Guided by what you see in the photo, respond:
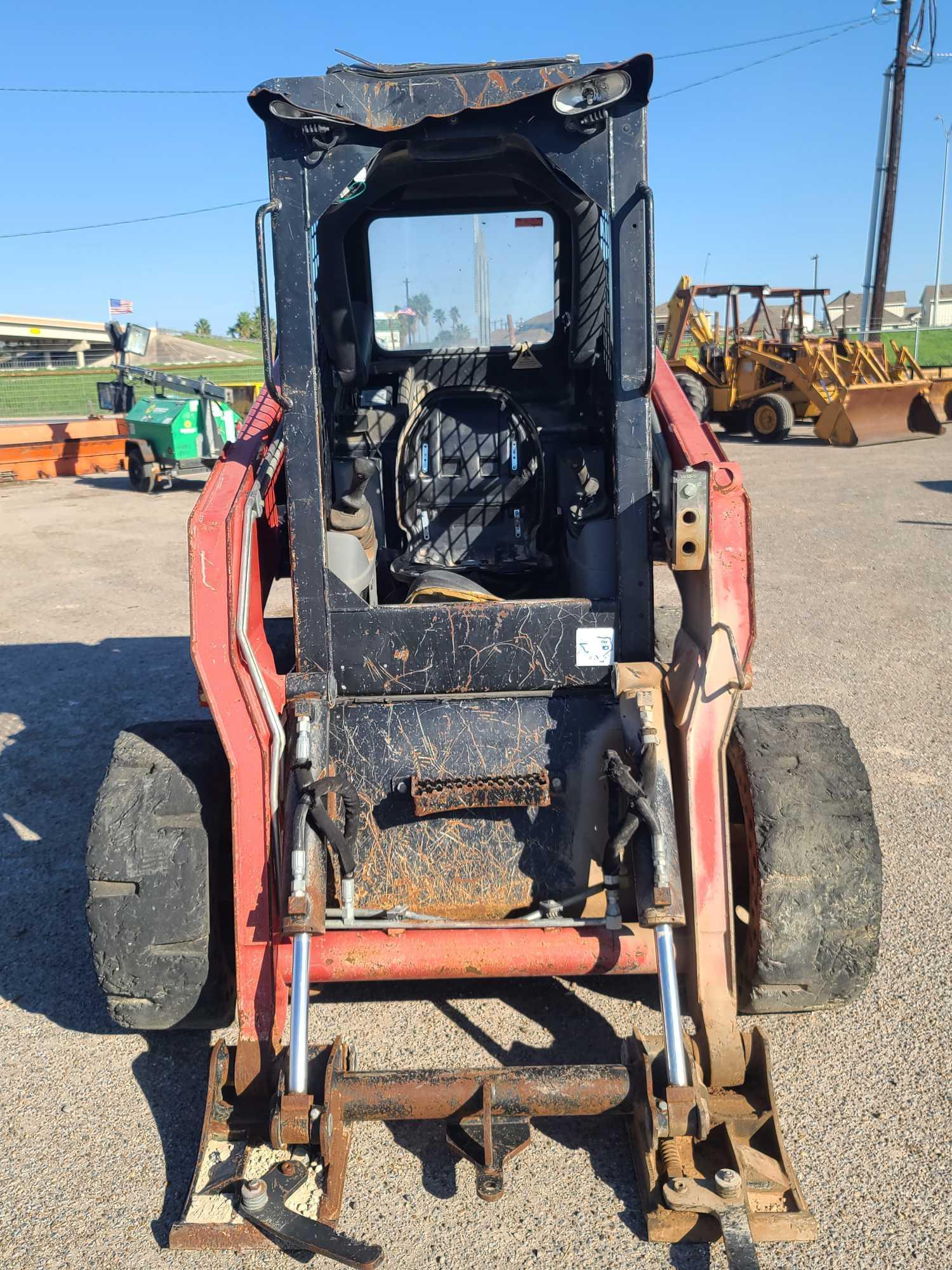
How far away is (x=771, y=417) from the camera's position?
18.2m

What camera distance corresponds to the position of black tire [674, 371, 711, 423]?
17500 mm

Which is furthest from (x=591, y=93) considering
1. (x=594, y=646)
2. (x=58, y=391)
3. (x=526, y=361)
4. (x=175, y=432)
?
(x=58, y=391)

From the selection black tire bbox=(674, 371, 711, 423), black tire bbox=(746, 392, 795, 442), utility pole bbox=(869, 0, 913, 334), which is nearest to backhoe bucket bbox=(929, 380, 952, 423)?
black tire bbox=(746, 392, 795, 442)

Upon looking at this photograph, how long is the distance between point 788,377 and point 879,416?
1668 mm

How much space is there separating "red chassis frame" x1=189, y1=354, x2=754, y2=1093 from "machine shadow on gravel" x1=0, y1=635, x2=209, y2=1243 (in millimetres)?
431

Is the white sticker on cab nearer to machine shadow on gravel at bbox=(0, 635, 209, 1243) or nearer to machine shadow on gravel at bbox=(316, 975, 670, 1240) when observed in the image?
machine shadow on gravel at bbox=(316, 975, 670, 1240)

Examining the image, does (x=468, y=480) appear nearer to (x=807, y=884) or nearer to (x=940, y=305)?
(x=807, y=884)

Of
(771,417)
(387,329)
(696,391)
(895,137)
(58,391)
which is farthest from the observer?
(58,391)

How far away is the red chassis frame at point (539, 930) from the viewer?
2770 millimetres

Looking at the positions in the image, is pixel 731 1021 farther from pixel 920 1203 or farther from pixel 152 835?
pixel 152 835

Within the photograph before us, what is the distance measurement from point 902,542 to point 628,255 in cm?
812

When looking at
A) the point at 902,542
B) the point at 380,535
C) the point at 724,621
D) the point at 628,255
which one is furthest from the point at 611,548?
the point at 902,542

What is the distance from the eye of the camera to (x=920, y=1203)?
97.3 inches

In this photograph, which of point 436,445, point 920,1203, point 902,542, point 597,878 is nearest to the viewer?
point 920,1203
